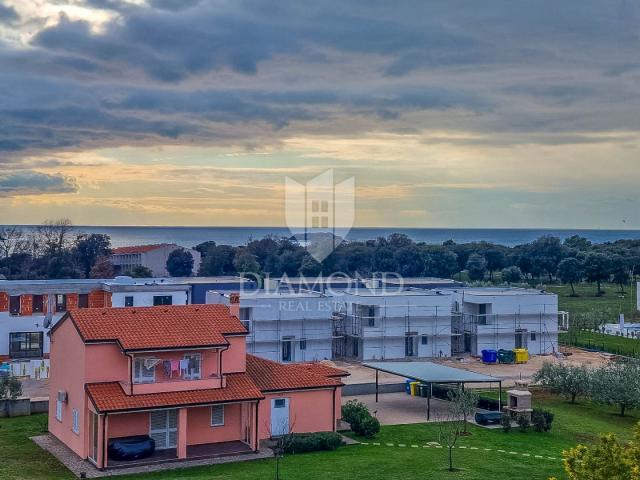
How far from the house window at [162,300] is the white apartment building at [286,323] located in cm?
245

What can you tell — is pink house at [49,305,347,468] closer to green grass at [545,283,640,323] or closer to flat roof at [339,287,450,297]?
flat roof at [339,287,450,297]

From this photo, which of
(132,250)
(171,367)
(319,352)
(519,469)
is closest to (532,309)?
(319,352)

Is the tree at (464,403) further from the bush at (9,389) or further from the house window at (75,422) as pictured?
the bush at (9,389)

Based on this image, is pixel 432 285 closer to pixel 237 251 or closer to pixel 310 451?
pixel 310 451

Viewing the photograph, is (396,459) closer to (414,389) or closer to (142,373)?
(142,373)

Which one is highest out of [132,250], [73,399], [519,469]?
[132,250]

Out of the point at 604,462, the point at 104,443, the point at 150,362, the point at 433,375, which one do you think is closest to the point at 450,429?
the point at 433,375

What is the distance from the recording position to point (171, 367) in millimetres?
26359

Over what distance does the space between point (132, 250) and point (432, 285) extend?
52773 mm

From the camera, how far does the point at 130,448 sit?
978 inches

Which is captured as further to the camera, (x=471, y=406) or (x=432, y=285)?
(x=432, y=285)

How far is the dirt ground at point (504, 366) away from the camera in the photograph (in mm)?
42688

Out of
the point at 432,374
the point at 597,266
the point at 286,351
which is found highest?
the point at 597,266

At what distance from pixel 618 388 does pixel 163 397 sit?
1903 cm
